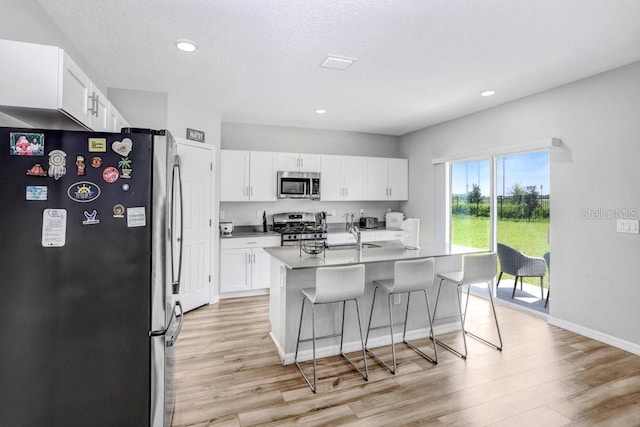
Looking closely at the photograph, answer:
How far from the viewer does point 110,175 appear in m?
1.66

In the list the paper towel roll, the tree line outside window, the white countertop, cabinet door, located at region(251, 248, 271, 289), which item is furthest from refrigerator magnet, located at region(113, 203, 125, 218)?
the tree line outside window

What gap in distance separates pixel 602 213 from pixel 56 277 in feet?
14.8

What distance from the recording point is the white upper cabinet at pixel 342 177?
5.60 metres

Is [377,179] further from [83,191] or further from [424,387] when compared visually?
[83,191]

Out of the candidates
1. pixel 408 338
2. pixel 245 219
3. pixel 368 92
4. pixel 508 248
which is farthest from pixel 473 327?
pixel 245 219

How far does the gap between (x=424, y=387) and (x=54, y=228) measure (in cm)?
261

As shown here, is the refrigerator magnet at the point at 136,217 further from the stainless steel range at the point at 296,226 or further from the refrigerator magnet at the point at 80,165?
the stainless steel range at the point at 296,226

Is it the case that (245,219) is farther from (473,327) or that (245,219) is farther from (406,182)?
(473,327)

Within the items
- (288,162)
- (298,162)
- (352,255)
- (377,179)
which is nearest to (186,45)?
(352,255)

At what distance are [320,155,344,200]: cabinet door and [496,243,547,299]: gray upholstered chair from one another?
8.63 feet

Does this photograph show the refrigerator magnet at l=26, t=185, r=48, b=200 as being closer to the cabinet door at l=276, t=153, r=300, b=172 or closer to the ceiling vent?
the ceiling vent

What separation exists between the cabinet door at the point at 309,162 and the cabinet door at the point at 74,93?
11.4 feet

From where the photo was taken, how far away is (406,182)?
6.21m

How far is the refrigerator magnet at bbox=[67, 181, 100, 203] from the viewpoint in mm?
1615
